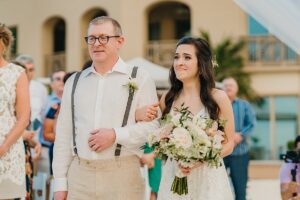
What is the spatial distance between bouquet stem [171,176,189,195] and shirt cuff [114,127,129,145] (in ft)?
1.55

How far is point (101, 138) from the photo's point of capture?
4082mm

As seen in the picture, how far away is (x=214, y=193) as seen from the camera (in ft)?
14.2

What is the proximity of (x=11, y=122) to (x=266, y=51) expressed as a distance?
71.6 feet

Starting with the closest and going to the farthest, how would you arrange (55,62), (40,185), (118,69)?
(118,69) < (40,185) < (55,62)

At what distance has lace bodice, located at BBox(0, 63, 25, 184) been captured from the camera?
15.5 feet

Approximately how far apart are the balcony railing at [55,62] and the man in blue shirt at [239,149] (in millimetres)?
20151

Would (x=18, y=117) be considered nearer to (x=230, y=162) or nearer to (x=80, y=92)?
(x=80, y=92)

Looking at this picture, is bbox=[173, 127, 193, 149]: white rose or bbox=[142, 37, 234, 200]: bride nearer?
bbox=[173, 127, 193, 149]: white rose

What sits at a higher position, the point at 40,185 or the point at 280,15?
the point at 280,15

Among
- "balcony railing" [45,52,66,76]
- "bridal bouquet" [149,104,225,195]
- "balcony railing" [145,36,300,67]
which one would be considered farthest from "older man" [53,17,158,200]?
"balcony railing" [45,52,66,76]

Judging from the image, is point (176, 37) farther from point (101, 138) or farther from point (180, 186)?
point (101, 138)

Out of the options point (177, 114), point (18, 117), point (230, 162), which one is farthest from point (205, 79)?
point (230, 162)

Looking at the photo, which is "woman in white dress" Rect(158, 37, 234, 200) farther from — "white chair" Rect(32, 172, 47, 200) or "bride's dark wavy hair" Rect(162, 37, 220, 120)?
"white chair" Rect(32, 172, 47, 200)

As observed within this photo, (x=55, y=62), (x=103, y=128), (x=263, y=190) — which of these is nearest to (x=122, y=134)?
(x=103, y=128)
